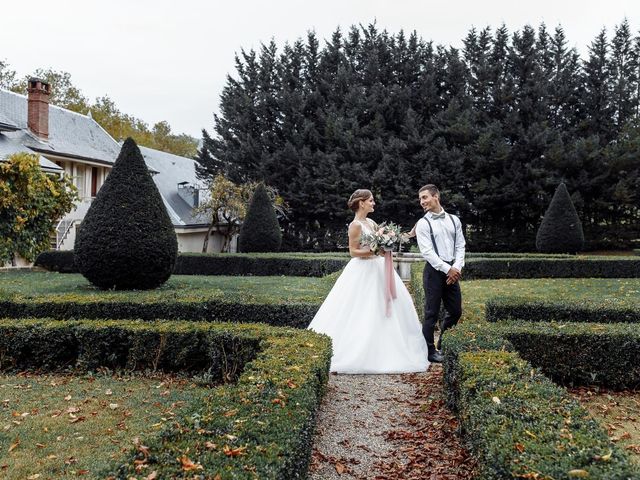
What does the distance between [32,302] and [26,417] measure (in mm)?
3774

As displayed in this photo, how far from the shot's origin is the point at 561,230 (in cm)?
2234

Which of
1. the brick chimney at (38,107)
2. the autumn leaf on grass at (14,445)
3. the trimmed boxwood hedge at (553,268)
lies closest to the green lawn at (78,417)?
the autumn leaf on grass at (14,445)

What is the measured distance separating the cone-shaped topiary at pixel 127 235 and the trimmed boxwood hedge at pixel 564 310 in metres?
7.34

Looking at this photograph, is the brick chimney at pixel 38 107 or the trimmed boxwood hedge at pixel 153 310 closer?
the trimmed boxwood hedge at pixel 153 310

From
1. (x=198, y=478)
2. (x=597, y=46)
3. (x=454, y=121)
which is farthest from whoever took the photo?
(x=597, y=46)

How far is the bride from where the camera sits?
20.4 feet

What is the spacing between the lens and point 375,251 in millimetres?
6742

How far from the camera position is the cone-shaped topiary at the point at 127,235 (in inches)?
440

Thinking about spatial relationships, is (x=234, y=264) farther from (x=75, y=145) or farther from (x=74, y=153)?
(x=75, y=145)

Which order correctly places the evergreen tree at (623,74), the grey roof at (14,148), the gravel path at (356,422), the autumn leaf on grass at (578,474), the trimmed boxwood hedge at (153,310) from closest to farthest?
the autumn leaf on grass at (578,474) → the gravel path at (356,422) → the trimmed boxwood hedge at (153,310) → the grey roof at (14,148) → the evergreen tree at (623,74)

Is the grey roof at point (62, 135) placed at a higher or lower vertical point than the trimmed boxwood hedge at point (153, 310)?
higher

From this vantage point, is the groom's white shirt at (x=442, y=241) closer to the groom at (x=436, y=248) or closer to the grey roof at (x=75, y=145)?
the groom at (x=436, y=248)

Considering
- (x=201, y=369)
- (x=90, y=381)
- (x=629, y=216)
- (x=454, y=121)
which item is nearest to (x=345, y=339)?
(x=201, y=369)

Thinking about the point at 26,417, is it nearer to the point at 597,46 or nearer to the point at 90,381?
the point at 90,381
